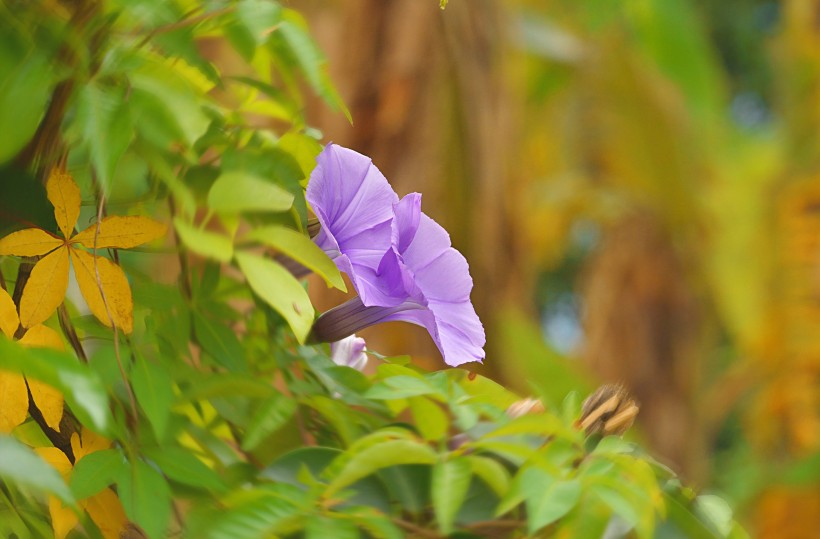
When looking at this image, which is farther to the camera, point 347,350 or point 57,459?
point 347,350

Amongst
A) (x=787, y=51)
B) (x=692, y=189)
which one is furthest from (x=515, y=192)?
(x=787, y=51)

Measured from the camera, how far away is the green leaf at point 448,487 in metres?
0.39

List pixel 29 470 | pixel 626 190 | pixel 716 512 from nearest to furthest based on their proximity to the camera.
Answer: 1. pixel 29 470
2. pixel 716 512
3. pixel 626 190

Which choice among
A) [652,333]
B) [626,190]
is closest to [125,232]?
[652,333]

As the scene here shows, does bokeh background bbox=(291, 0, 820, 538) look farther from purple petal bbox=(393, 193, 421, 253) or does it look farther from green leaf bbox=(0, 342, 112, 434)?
green leaf bbox=(0, 342, 112, 434)

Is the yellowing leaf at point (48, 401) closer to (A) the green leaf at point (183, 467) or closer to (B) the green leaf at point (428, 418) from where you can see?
(A) the green leaf at point (183, 467)

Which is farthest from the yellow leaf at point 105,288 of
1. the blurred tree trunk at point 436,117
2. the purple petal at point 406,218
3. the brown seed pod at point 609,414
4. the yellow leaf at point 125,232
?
the blurred tree trunk at point 436,117

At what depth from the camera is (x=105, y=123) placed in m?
0.37

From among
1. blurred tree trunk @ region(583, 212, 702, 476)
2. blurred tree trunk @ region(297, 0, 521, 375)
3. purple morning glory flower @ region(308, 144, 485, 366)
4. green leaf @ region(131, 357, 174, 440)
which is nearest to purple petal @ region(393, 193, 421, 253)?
purple morning glory flower @ region(308, 144, 485, 366)

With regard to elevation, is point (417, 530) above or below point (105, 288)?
below

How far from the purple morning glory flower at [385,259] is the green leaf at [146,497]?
11 centimetres

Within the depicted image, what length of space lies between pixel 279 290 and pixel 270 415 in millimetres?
61

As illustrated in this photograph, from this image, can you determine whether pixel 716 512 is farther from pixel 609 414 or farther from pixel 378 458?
pixel 378 458

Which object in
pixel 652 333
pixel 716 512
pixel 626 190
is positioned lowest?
pixel 652 333
